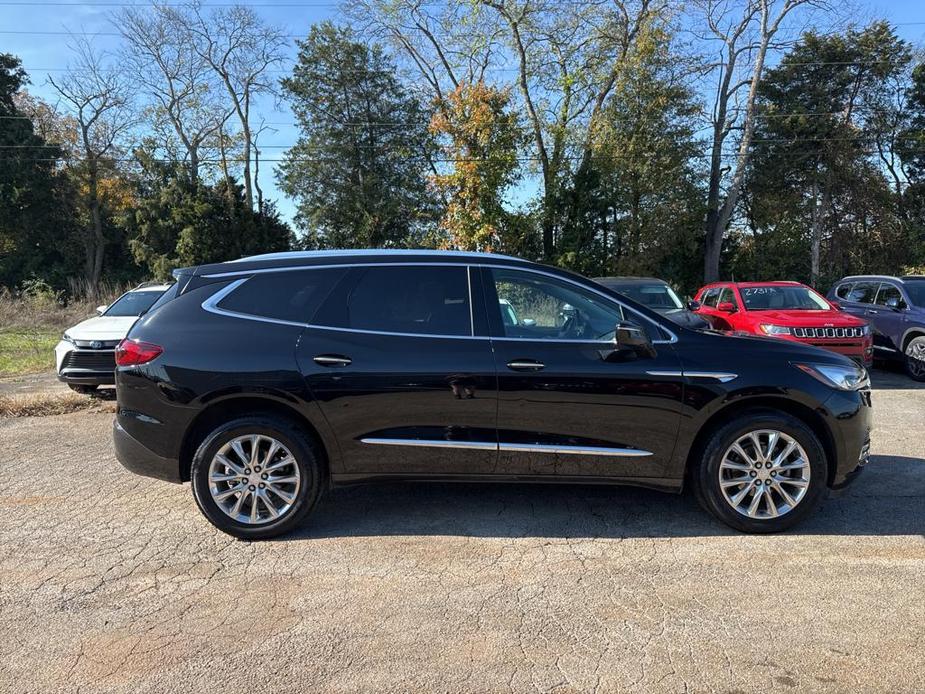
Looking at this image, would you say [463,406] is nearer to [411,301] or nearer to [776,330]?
[411,301]

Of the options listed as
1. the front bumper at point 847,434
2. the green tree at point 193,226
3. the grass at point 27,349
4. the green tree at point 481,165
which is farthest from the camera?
the green tree at point 193,226

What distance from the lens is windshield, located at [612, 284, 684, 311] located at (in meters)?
11.1

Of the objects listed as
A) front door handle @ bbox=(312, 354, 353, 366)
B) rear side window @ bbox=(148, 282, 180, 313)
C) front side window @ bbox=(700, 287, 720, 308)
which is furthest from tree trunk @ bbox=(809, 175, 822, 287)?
rear side window @ bbox=(148, 282, 180, 313)

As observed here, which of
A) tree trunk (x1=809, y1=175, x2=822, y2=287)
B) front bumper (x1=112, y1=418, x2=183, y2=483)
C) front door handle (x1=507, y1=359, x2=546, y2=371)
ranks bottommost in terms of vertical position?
front bumper (x1=112, y1=418, x2=183, y2=483)

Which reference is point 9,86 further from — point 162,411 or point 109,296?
point 162,411

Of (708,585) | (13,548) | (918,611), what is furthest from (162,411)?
(918,611)

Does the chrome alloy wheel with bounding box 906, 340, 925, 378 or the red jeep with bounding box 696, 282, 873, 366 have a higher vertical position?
the red jeep with bounding box 696, 282, 873, 366

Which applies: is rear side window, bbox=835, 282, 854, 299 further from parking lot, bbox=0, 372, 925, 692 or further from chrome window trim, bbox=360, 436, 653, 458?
chrome window trim, bbox=360, 436, 653, 458

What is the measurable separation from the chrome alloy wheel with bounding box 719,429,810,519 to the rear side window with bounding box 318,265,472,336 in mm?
1902

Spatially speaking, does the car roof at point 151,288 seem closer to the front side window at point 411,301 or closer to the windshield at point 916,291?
the front side window at point 411,301

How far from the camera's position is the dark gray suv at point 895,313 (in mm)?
10109

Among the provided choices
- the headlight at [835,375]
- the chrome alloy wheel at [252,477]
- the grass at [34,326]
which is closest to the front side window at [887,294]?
the headlight at [835,375]

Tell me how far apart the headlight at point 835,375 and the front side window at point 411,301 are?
223 centimetres

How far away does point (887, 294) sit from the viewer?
36.0ft
